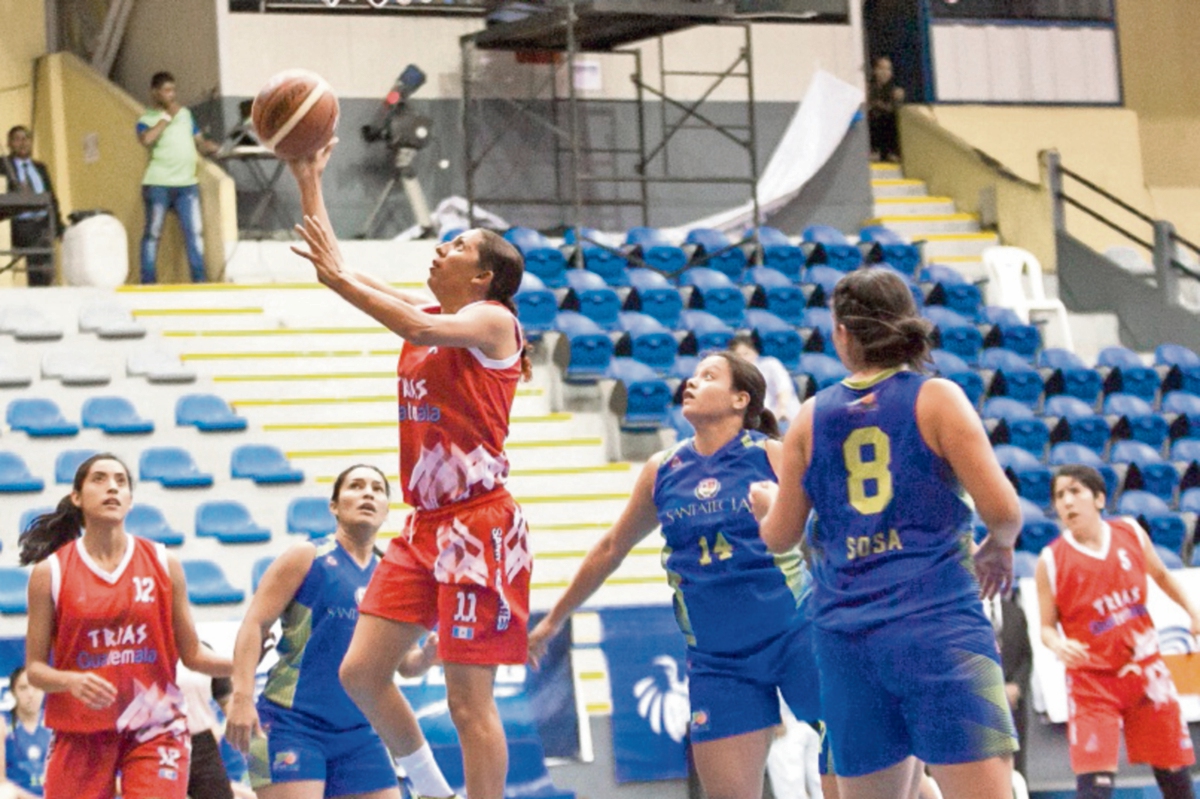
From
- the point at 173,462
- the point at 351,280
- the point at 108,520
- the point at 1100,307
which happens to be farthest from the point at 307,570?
the point at 1100,307

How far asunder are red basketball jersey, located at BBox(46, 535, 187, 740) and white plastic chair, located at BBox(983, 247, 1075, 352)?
422 inches

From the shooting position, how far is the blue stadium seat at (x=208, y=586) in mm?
10164

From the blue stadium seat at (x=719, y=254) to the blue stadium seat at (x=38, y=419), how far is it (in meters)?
5.39

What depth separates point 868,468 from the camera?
4770mm

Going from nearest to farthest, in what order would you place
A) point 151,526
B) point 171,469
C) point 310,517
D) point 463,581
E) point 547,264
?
point 463,581 → point 151,526 → point 310,517 → point 171,469 → point 547,264

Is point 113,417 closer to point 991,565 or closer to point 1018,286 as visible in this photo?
point 1018,286

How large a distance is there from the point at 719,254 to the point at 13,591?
274 inches

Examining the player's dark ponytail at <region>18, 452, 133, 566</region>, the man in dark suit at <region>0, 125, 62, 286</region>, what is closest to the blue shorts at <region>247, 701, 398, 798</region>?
the player's dark ponytail at <region>18, 452, 133, 566</region>

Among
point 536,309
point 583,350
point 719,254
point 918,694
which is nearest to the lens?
point 918,694

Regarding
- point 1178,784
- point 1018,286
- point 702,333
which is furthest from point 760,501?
point 1018,286

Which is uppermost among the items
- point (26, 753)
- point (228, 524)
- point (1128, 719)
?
point (228, 524)

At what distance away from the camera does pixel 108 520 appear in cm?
649

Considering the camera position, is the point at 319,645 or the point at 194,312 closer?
the point at 319,645

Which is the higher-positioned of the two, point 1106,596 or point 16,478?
point 16,478
